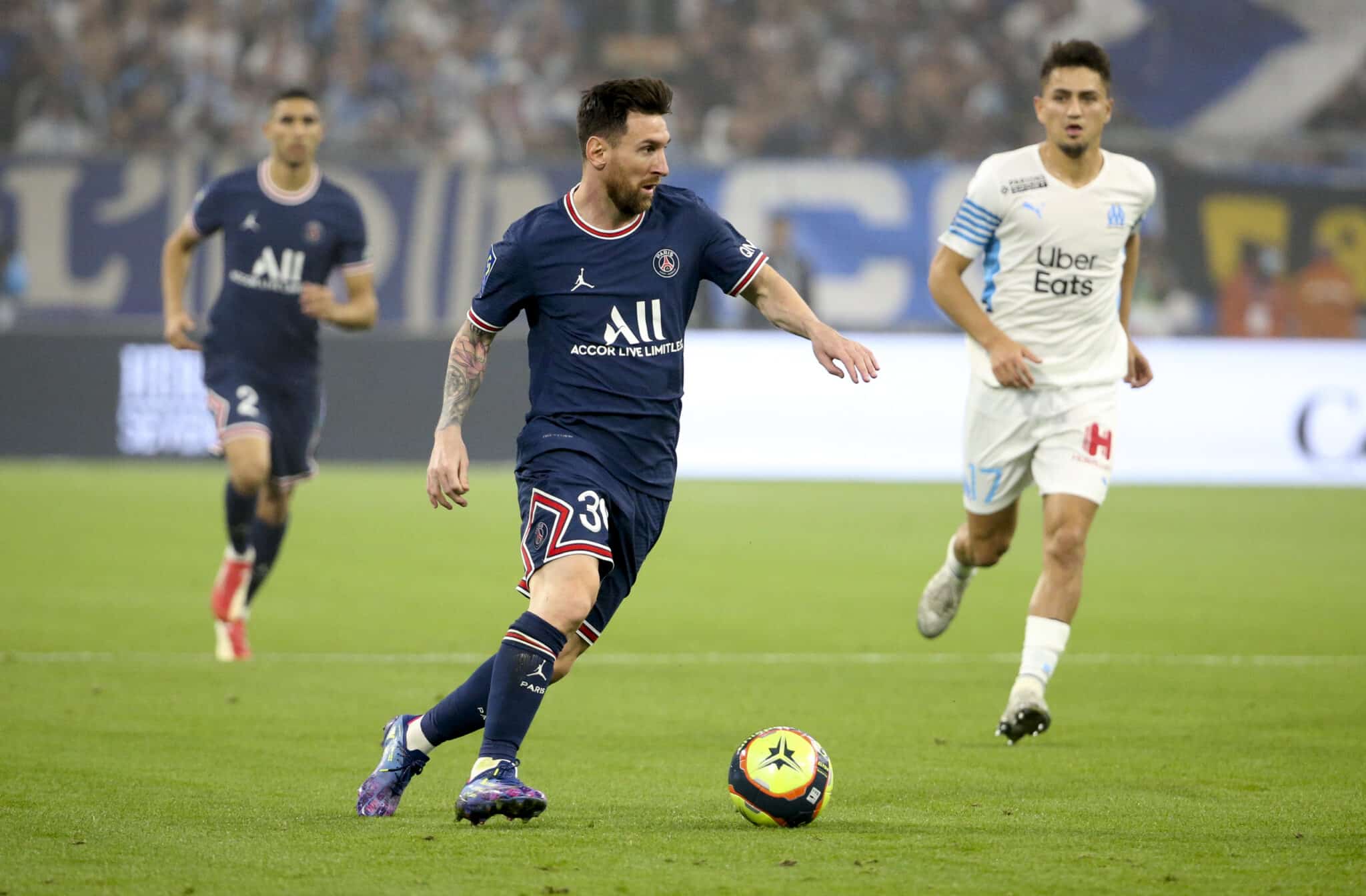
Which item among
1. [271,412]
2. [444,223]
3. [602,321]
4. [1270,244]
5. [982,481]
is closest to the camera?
[602,321]

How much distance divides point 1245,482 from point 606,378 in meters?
14.7

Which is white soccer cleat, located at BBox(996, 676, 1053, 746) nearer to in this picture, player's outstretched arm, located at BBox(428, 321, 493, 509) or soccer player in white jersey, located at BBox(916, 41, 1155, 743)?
soccer player in white jersey, located at BBox(916, 41, 1155, 743)

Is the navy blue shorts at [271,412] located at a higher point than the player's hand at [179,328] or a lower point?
lower

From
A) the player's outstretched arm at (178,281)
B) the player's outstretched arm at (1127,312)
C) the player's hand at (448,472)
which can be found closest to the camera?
the player's hand at (448,472)

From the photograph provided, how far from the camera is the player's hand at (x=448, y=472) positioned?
5.16m

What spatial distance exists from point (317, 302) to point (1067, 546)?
12.6 ft

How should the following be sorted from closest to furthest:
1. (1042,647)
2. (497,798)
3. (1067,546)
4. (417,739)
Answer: (497,798)
(417,739)
(1042,647)
(1067,546)

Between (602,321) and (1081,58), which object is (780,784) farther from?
(1081,58)

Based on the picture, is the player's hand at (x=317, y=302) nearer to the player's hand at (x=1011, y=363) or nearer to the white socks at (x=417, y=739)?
the player's hand at (x=1011, y=363)

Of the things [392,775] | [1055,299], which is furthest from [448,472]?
[1055,299]

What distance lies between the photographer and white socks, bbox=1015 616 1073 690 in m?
6.78

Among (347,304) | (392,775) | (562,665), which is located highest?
(347,304)

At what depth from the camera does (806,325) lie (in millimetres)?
5418

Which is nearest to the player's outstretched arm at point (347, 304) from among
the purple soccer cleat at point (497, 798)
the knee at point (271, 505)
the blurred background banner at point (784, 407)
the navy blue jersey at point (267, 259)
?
the navy blue jersey at point (267, 259)
